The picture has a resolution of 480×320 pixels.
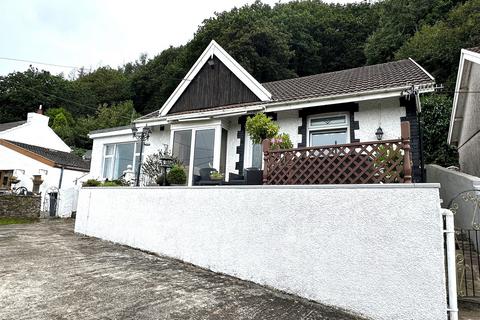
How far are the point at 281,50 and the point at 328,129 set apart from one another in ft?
70.3

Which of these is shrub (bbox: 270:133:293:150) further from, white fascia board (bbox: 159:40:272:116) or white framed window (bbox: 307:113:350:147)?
white fascia board (bbox: 159:40:272:116)

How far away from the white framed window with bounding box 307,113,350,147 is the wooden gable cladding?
91.2 inches

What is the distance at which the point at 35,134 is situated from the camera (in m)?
25.1

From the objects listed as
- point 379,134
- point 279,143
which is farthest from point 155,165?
point 379,134

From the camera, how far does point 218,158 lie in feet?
32.2

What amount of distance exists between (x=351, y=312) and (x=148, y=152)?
9693 mm

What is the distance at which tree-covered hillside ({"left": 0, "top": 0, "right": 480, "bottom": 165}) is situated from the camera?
64.1ft

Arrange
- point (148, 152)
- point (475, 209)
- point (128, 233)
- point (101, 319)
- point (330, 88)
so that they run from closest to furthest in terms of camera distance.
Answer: point (101, 319) → point (475, 209) → point (128, 233) → point (330, 88) → point (148, 152)

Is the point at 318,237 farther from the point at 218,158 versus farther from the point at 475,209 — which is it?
the point at 218,158

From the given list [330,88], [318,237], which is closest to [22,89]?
[330,88]

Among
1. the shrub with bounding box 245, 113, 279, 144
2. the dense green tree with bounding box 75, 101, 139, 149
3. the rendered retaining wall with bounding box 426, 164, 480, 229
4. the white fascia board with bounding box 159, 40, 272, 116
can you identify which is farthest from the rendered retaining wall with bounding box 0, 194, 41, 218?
the dense green tree with bounding box 75, 101, 139, 149

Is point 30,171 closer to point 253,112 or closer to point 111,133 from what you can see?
point 111,133

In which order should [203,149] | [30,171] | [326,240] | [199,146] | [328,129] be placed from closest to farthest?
[326,240] → [328,129] → [203,149] → [199,146] → [30,171]

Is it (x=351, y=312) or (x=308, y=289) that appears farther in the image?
(x=308, y=289)
